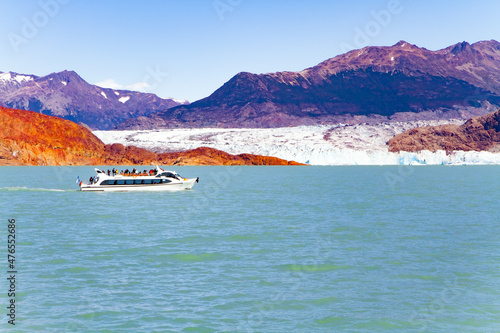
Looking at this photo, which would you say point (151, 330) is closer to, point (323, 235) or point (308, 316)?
point (308, 316)

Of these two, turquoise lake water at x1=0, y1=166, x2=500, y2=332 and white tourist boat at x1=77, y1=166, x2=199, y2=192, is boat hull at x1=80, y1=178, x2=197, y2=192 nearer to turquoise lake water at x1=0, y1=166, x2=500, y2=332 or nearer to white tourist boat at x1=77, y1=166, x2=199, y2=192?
white tourist boat at x1=77, y1=166, x2=199, y2=192

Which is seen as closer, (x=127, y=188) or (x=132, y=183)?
(x=127, y=188)

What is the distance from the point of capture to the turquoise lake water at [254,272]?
22.9 metres

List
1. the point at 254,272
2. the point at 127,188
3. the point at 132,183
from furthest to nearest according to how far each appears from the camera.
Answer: the point at 132,183 → the point at 127,188 → the point at 254,272

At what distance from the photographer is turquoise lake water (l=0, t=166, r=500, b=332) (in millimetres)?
22938

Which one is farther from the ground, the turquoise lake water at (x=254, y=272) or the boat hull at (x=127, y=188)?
the boat hull at (x=127, y=188)

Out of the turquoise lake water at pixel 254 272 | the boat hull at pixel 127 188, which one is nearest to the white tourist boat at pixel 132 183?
the boat hull at pixel 127 188

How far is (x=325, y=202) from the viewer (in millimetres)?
73938

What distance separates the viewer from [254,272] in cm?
3048

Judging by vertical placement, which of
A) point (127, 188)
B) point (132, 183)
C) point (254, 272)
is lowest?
point (254, 272)

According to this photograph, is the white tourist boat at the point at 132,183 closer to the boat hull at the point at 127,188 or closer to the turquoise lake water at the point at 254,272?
the boat hull at the point at 127,188

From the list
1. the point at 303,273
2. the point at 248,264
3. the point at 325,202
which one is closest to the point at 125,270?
the point at 248,264

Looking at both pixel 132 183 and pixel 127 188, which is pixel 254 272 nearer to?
pixel 127 188

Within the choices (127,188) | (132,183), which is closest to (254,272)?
(127,188)
